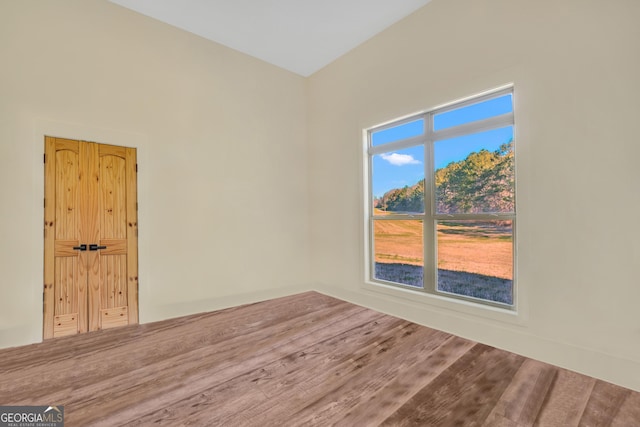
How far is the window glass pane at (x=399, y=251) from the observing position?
136 inches

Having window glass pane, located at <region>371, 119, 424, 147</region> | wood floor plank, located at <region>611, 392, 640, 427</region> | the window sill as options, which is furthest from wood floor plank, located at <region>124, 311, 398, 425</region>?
window glass pane, located at <region>371, 119, 424, 147</region>

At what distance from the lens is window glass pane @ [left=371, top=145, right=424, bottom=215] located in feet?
11.3

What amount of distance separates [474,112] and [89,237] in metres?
4.29

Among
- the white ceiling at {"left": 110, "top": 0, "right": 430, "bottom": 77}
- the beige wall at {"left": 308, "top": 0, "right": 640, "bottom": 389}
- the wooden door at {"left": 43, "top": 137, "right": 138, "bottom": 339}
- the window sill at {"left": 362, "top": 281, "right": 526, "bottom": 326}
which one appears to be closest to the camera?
the beige wall at {"left": 308, "top": 0, "right": 640, "bottom": 389}

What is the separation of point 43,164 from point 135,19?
194 cm

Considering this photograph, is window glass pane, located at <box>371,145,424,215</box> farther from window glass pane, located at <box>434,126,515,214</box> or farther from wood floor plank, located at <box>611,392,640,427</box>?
wood floor plank, located at <box>611,392,640,427</box>

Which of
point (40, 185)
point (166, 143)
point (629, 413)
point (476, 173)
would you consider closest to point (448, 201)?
point (476, 173)

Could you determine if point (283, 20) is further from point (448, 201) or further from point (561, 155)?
point (561, 155)

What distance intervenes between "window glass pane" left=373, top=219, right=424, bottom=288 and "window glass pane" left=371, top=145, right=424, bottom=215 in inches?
7.5

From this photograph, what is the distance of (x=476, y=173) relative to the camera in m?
2.93

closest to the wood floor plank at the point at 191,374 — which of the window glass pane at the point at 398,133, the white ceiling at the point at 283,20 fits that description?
the window glass pane at the point at 398,133

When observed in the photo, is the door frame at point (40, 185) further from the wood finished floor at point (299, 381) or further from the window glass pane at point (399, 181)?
the window glass pane at point (399, 181)

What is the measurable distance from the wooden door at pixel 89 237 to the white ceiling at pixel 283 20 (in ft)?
5.89

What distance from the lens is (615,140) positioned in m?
2.09
